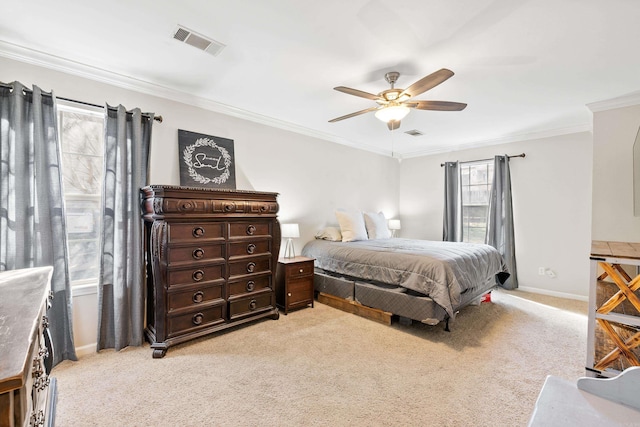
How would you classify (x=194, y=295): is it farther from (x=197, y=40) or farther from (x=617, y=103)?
(x=617, y=103)

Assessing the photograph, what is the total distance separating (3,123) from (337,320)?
A: 3291 mm

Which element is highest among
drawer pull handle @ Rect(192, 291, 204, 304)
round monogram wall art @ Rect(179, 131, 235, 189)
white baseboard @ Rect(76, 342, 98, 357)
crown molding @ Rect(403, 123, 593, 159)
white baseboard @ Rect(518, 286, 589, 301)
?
crown molding @ Rect(403, 123, 593, 159)

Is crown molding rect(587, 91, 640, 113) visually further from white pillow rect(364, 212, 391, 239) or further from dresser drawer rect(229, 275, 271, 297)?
dresser drawer rect(229, 275, 271, 297)

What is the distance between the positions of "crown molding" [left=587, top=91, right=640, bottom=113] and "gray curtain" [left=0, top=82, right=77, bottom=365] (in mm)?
5206

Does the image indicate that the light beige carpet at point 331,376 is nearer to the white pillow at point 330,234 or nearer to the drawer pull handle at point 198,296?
the drawer pull handle at point 198,296

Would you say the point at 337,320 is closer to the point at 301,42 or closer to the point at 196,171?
the point at 196,171

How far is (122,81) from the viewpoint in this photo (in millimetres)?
2627

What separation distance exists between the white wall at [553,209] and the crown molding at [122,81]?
140 inches

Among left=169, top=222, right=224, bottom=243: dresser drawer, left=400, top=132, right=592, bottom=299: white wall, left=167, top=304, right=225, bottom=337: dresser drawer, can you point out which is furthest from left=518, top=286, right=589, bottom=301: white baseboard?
left=169, top=222, right=224, bottom=243: dresser drawer

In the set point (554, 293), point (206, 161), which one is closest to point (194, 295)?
point (206, 161)

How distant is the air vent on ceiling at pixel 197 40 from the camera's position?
78.2 inches

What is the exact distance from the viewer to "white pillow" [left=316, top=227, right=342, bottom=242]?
418 centimetres

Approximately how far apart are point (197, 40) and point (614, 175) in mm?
4289

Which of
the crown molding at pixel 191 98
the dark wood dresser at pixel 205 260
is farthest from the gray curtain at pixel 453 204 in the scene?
the dark wood dresser at pixel 205 260
